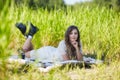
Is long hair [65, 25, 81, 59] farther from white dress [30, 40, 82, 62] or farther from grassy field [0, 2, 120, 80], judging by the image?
grassy field [0, 2, 120, 80]

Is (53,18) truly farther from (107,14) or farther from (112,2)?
(112,2)

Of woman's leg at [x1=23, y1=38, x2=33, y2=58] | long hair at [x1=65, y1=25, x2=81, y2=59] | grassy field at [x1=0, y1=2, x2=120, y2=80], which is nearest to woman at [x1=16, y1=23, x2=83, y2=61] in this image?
long hair at [x1=65, y1=25, x2=81, y2=59]

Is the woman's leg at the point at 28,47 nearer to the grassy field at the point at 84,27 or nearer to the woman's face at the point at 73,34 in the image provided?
the grassy field at the point at 84,27

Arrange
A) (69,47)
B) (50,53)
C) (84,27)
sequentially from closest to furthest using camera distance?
(69,47)
(50,53)
(84,27)

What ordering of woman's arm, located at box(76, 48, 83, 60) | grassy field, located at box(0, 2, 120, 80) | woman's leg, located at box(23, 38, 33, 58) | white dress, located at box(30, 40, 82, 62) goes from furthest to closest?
grassy field, located at box(0, 2, 120, 80)
woman's leg, located at box(23, 38, 33, 58)
white dress, located at box(30, 40, 82, 62)
woman's arm, located at box(76, 48, 83, 60)

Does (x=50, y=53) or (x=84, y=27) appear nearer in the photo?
(x=50, y=53)

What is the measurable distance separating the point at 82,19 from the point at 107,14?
536mm

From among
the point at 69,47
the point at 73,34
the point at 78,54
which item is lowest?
the point at 78,54

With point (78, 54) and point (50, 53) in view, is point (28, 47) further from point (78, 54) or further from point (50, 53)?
point (78, 54)

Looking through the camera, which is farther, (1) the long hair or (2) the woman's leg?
(2) the woman's leg

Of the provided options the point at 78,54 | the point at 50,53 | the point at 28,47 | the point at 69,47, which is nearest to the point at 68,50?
the point at 69,47

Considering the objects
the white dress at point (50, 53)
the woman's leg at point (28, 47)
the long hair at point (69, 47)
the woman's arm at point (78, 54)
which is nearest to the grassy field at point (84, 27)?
the woman's leg at point (28, 47)

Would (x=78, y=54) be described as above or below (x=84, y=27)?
below

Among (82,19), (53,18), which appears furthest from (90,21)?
(53,18)
